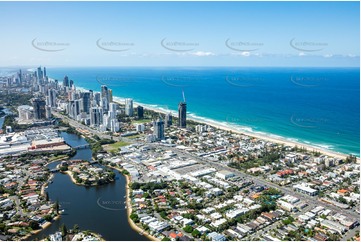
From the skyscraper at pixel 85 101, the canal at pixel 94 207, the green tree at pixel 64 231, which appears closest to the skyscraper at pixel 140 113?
the skyscraper at pixel 85 101

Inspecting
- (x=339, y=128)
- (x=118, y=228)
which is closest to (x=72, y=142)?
(x=118, y=228)

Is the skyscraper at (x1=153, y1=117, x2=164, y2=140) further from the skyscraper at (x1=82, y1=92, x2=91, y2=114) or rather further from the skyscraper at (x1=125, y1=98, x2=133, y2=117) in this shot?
the skyscraper at (x1=82, y1=92, x2=91, y2=114)

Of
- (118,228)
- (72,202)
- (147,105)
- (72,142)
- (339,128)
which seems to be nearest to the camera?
(118,228)

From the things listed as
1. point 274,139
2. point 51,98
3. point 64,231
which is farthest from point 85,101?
point 64,231

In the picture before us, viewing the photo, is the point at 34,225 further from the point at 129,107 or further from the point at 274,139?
the point at 129,107

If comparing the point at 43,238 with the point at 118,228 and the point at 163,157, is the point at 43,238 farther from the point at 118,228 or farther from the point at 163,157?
the point at 163,157

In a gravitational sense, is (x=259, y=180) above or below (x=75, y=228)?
above
